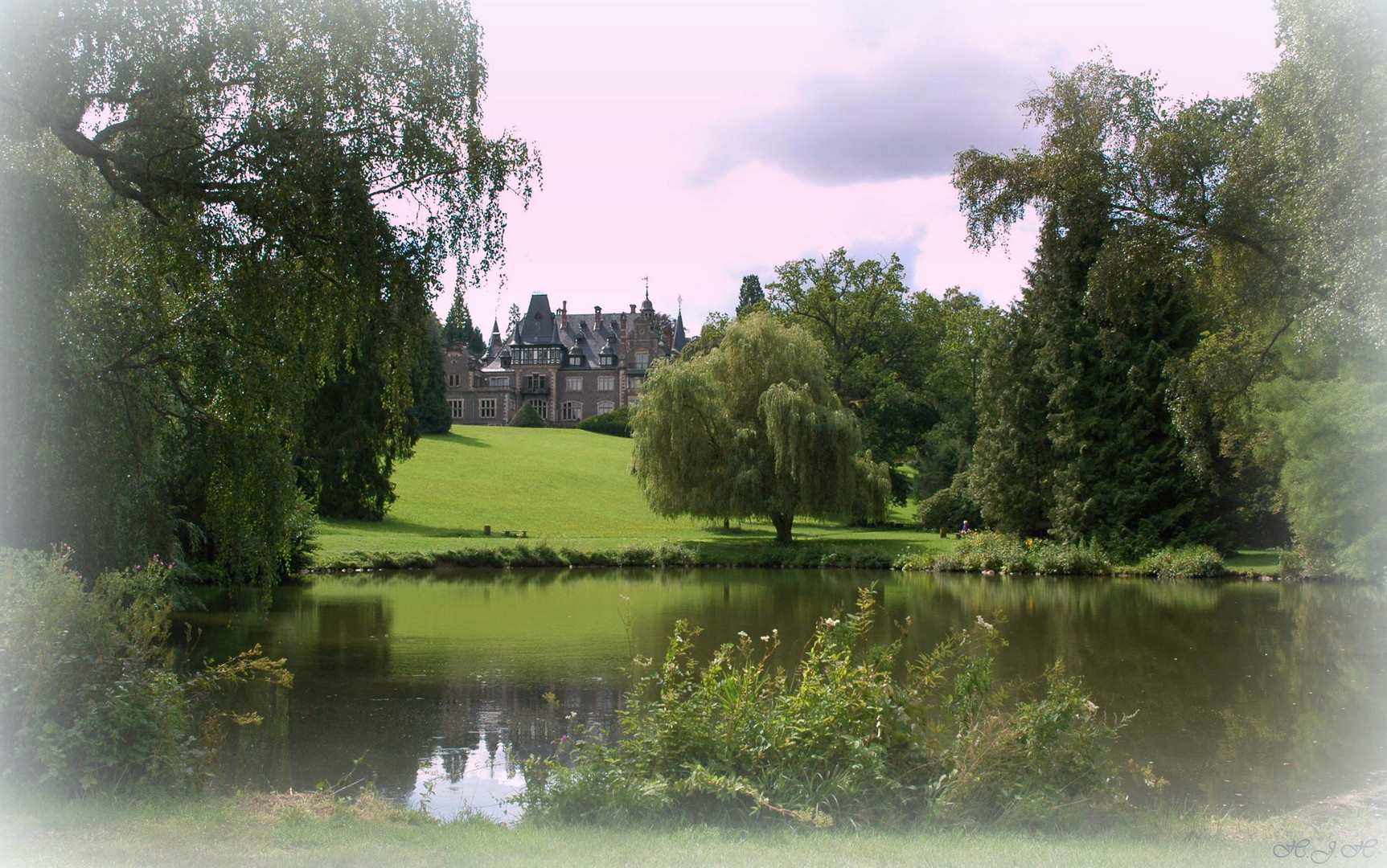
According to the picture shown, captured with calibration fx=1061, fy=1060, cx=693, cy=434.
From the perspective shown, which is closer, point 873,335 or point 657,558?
point 657,558

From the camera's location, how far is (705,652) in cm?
1473

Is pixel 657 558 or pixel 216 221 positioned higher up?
pixel 216 221

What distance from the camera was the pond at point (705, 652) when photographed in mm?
9273

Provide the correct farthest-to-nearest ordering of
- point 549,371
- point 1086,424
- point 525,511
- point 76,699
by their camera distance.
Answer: point 549,371, point 525,511, point 1086,424, point 76,699

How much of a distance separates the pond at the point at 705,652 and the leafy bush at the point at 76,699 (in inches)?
49.0

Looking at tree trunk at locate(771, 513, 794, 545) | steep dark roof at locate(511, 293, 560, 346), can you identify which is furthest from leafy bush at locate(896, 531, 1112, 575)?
steep dark roof at locate(511, 293, 560, 346)

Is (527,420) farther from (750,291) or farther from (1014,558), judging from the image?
(1014,558)

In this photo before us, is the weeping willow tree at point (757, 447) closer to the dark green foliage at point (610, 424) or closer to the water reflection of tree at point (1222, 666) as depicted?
the water reflection of tree at point (1222, 666)

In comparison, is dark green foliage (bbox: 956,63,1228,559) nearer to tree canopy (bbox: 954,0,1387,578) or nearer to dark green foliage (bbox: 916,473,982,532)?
tree canopy (bbox: 954,0,1387,578)

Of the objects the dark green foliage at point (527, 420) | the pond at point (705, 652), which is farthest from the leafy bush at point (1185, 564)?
the dark green foliage at point (527, 420)

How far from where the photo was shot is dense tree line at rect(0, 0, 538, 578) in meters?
8.56

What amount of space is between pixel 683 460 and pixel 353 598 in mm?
12518
